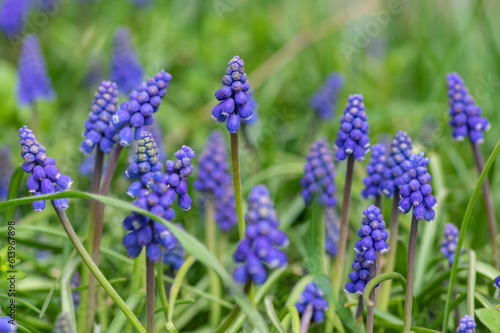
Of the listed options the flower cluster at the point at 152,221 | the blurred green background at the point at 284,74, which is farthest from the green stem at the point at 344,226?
the flower cluster at the point at 152,221

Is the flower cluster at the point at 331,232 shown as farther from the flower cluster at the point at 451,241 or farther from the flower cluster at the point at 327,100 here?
the flower cluster at the point at 327,100

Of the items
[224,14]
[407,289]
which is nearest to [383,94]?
[224,14]

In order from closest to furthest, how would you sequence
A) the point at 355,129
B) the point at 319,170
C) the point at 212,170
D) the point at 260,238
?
1. the point at 260,238
2. the point at 355,129
3. the point at 319,170
4. the point at 212,170

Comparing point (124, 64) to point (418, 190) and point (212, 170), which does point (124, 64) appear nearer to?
point (212, 170)

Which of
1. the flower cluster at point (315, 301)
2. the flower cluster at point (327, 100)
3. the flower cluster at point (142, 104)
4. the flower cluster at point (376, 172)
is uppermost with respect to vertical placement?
the flower cluster at point (327, 100)

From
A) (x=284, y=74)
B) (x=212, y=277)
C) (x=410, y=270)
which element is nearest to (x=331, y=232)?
(x=212, y=277)

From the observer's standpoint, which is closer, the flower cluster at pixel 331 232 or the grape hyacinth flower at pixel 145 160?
the grape hyacinth flower at pixel 145 160

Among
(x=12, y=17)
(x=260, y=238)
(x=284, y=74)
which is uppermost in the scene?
(x=12, y=17)

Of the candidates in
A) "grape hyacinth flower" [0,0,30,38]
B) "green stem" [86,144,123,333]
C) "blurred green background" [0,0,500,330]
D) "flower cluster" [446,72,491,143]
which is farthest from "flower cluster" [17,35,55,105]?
"flower cluster" [446,72,491,143]

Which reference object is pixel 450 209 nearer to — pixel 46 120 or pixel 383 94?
pixel 383 94
